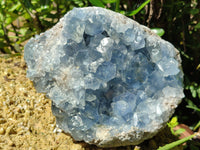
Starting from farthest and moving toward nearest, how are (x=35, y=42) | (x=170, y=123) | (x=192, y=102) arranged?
(x=192, y=102) → (x=170, y=123) → (x=35, y=42)

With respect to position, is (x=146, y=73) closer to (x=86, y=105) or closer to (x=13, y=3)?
(x=86, y=105)

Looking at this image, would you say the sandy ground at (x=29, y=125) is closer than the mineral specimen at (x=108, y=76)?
No

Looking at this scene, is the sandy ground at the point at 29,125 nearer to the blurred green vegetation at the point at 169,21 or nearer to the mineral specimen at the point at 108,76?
the mineral specimen at the point at 108,76

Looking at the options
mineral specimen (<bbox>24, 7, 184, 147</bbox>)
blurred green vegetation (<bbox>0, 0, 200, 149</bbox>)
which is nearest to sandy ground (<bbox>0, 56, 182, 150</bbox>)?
mineral specimen (<bbox>24, 7, 184, 147</bbox>)

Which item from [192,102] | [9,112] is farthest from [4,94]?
[192,102]

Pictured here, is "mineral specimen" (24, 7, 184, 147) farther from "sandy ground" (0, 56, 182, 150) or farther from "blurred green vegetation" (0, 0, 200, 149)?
"blurred green vegetation" (0, 0, 200, 149)

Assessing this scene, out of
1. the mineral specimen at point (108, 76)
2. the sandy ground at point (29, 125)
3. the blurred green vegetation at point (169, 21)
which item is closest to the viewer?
the mineral specimen at point (108, 76)

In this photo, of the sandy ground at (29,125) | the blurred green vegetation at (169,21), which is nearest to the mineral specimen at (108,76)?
the sandy ground at (29,125)
